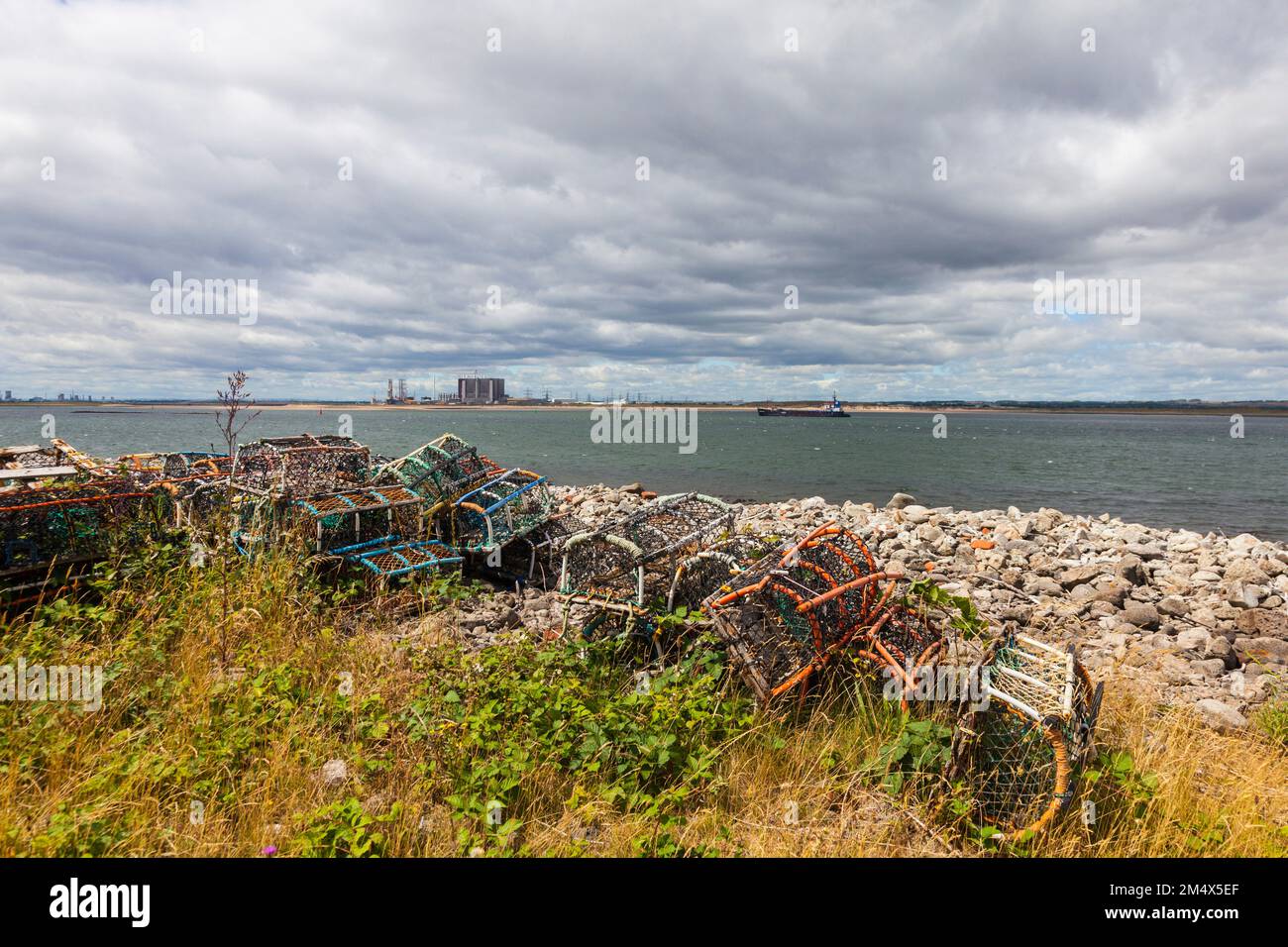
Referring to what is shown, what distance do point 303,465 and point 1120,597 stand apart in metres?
14.4

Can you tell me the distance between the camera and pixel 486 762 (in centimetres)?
388

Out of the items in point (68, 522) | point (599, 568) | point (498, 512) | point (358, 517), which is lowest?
point (599, 568)

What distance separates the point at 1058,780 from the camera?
144 inches

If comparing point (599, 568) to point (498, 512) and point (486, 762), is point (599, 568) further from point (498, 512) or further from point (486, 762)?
point (498, 512)

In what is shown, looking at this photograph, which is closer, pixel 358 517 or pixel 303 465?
pixel 358 517

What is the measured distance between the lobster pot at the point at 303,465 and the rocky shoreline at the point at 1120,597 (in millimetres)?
3421

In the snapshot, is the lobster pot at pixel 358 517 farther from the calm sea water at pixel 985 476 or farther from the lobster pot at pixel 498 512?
the calm sea water at pixel 985 476

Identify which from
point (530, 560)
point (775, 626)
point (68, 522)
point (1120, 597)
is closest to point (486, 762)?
point (775, 626)

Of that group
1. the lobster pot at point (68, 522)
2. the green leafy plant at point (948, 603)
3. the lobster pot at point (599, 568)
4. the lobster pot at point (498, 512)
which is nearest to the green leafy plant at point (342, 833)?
the lobster pot at point (599, 568)

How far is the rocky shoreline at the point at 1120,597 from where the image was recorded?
25.8 feet
